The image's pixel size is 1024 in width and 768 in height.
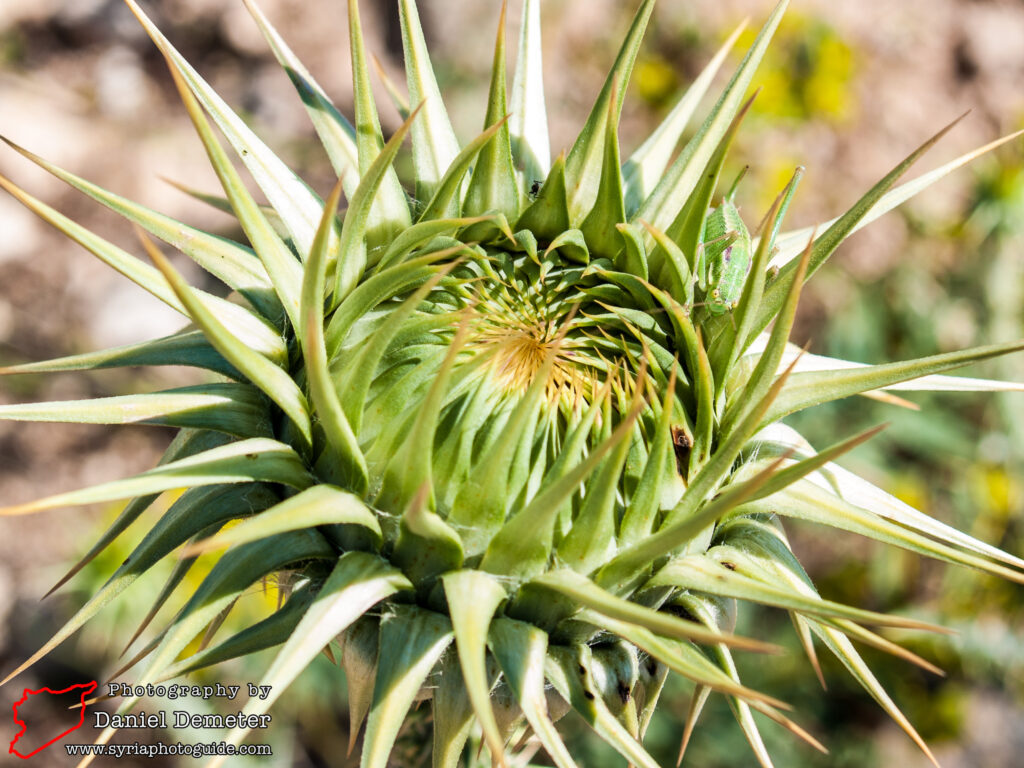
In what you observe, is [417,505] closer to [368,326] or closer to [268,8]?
[368,326]

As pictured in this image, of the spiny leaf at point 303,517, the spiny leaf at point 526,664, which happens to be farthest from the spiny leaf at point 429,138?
the spiny leaf at point 526,664

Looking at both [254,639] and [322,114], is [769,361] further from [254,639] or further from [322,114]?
[322,114]

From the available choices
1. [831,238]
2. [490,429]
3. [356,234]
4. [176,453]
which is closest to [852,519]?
[831,238]

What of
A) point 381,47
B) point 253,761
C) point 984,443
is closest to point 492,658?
point 253,761

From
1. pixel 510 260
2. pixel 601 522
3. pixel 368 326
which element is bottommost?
pixel 601 522

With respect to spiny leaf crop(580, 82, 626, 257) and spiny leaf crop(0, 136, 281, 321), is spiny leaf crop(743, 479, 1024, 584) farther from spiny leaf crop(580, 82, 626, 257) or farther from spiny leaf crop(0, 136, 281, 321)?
spiny leaf crop(0, 136, 281, 321)

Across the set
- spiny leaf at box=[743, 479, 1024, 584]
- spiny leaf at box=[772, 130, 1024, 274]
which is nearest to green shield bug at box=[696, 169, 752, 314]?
spiny leaf at box=[772, 130, 1024, 274]

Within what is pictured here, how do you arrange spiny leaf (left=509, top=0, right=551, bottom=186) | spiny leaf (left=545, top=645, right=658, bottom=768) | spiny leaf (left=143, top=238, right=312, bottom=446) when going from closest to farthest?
spiny leaf (left=143, top=238, right=312, bottom=446) < spiny leaf (left=545, top=645, right=658, bottom=768) < spiny leaf (left=509, top=0, right=551, bottom=186)

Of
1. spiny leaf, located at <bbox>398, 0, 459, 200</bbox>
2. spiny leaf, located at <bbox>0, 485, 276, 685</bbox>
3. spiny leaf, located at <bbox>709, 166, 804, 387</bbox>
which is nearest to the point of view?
spiny leaf, located at <bbox>709, 166, 804, 387</bbox>

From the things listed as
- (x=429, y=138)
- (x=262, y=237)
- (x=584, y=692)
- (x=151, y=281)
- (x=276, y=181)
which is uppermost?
(x=429, y=138)

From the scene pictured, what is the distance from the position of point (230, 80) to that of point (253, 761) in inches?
184

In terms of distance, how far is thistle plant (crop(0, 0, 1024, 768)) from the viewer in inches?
76.9

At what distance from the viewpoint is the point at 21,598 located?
5.84 metres

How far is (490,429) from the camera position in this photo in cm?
224
